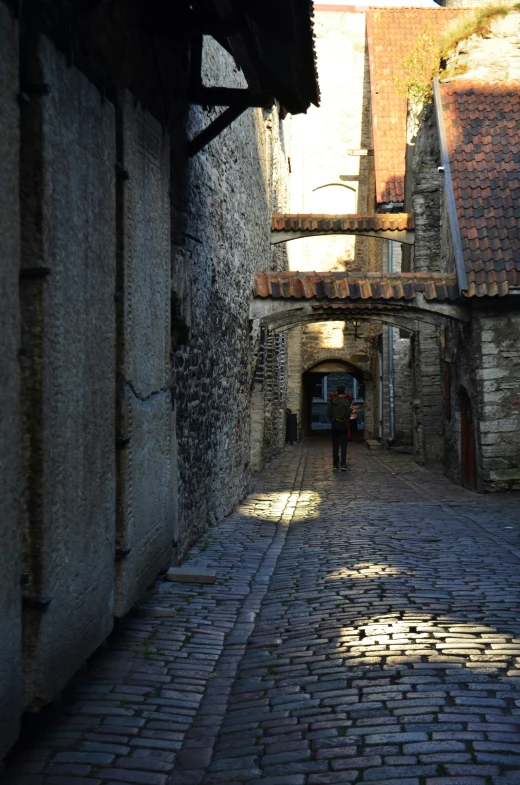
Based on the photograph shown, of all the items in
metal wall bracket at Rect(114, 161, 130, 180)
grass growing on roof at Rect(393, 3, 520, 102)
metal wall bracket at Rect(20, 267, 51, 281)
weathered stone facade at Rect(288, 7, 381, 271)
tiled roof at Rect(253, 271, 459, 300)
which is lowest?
metal wall bracket at Rect(20, 267, 51, 281)

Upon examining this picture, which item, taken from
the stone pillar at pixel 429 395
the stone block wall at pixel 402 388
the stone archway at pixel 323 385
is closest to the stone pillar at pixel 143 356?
the stone pillar at pixel 429 395

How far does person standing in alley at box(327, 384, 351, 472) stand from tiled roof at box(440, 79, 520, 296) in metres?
5.01

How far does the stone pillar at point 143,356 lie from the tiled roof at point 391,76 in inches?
718

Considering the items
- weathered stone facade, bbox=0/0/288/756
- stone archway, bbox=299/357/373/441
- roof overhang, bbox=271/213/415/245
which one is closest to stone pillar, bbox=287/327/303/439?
stone archway, bbox=299/357/373/441

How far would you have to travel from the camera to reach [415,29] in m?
28.0

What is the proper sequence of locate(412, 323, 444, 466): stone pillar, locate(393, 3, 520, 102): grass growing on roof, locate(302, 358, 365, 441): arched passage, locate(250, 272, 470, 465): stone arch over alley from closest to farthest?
locate(250, 272, 470, 465): stone arch over alley < locate(393, 3, 520, 102): grass growing on roof < locate(412, 323, 444, 466): stone pillar < locate(302, 358, 365, 441): arched passage

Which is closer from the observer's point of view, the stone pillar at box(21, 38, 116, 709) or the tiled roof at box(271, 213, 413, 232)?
the stone pillar at box(21, 38, 116, 709)

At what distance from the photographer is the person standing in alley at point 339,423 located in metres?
18.5

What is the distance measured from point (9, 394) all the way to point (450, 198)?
41.0ft

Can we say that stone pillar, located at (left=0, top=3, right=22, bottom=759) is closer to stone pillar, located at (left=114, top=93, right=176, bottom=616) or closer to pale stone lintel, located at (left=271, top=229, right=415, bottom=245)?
stone pillar, located at (left=114, top=93, right=176, bottom=616)

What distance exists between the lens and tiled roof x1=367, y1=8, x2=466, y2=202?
79.4 ft

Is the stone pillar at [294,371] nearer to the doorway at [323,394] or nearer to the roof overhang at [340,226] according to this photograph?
the doorway at [323,394]

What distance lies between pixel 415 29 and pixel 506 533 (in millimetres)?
22306

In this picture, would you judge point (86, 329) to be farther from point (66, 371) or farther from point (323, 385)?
point (323, 385)
